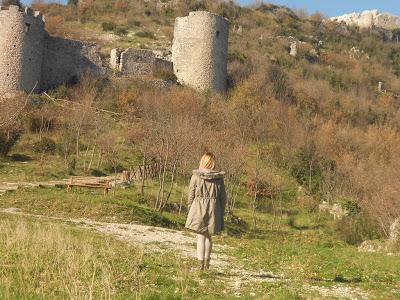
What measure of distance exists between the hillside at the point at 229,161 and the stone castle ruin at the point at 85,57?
4.60 feet

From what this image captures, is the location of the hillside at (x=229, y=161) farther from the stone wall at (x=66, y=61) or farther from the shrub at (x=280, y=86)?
the stone wall at (x=66, y=61)

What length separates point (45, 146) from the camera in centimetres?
3147

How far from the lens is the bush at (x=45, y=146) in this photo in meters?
31.4

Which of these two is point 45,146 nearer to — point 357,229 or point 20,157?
point 20,157

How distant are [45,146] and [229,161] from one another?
35.3 feet

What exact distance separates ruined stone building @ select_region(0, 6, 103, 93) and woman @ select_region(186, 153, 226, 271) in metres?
30.8

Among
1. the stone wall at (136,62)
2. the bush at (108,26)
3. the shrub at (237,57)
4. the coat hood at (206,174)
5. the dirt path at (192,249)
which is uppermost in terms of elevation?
the bush at (108,26)

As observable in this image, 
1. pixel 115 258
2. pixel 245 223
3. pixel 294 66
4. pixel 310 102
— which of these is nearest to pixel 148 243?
pixel 115 258

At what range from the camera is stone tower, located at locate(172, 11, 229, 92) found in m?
44.0

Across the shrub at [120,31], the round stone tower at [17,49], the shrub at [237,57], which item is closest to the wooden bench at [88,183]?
the round stone tower at [17,49]

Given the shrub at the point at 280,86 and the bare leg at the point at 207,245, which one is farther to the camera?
the shrub at the point at 280,86

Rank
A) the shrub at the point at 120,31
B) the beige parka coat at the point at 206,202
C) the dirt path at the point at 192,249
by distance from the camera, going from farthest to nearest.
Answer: the shrub at the point at 120,31
the beige parka coat at the point at 206,202
the dirt path at the point at 192,249

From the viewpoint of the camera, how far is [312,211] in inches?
1236

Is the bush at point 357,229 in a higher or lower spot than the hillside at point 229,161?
lower
